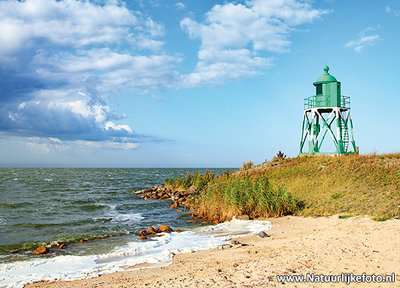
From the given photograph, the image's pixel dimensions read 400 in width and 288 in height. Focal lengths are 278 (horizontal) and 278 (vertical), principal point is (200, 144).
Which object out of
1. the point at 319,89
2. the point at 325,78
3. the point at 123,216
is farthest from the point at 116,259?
the point at 325,78

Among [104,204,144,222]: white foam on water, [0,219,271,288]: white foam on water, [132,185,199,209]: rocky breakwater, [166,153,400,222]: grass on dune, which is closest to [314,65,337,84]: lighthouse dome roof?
[166,153,400,222]: grass on dune

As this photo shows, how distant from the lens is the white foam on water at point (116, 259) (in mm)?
8180

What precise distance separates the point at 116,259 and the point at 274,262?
5.66m

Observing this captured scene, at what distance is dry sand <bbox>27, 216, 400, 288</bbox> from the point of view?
6.09 metres

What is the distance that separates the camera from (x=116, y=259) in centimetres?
974

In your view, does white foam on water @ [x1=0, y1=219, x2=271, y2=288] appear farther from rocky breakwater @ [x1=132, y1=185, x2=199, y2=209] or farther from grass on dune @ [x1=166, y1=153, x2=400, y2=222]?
A: rocky breakwater @ [x1=132, y1=185, x2=199, y2=209]

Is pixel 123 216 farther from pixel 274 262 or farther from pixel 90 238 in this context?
pixel 274 262

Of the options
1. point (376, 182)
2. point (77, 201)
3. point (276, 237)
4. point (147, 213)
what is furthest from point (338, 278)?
point (77, 201)

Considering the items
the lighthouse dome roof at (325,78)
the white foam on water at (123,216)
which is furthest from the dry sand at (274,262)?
the lighthouse dome roof at (325,78)

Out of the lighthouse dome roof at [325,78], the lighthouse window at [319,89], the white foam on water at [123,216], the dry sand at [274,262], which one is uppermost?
the lighthouse dome roof at [325,78]

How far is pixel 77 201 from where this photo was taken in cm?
2678

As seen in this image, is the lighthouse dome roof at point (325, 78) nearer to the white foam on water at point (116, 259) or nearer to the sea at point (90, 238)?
the sea at point (90, 238)

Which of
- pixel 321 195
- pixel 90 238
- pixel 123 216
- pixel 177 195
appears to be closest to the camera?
pixel 90 238

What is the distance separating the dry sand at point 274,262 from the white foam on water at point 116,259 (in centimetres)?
59
